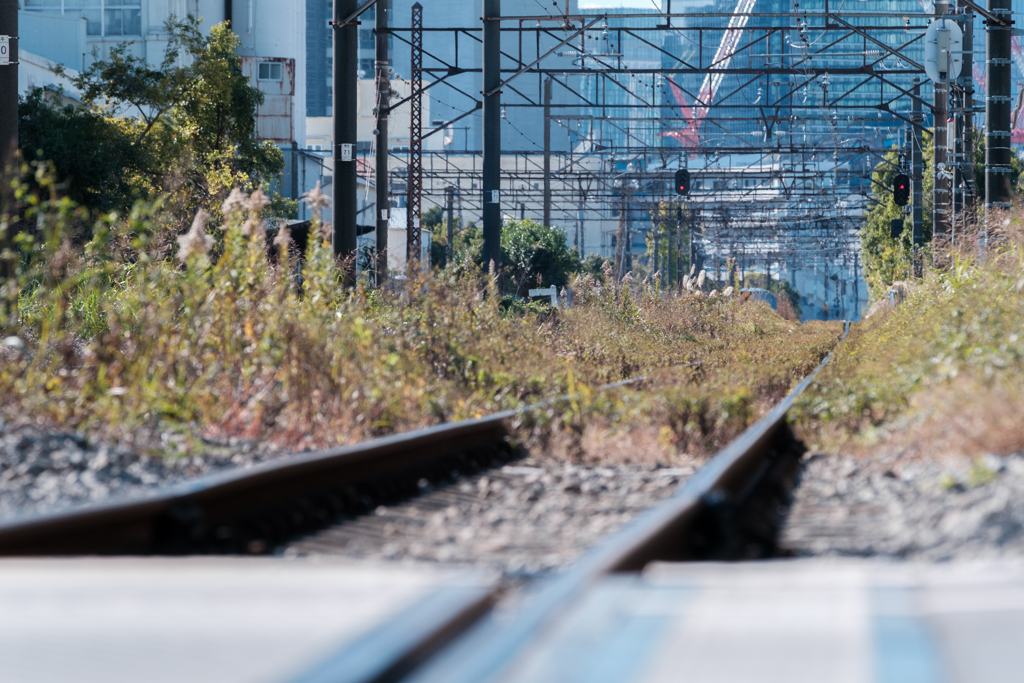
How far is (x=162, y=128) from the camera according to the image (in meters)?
34.8

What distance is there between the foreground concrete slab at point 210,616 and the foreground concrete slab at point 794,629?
0.44 metres

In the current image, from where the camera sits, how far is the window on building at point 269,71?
59.6 metres

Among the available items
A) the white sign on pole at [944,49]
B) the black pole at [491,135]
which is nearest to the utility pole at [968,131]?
the white sign on pole at [944,49]

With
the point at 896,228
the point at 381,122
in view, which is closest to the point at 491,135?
the point at 381,122

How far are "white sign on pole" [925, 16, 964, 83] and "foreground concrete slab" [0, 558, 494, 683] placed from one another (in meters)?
20.4

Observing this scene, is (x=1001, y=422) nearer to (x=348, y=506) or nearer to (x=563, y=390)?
(x=348, y=506)

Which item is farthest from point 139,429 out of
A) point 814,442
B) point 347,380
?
point 814,442

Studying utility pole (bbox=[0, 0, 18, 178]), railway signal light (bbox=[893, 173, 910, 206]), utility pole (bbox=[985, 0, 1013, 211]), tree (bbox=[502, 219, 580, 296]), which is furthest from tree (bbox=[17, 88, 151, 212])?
railway signal light (bbox=[893, 173, 910, 206])

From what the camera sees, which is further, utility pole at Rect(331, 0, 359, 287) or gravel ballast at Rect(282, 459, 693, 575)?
utility pole at Rect(331, 0, 359, 287)

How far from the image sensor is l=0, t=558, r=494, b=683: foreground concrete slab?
271cm

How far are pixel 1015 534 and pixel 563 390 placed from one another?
6.56 metres

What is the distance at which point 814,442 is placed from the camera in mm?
7551

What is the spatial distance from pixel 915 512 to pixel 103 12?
59.7 meters

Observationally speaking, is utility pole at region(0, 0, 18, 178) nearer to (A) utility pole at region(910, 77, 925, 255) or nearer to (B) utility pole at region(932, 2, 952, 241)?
(B) utility pole at region(932, 2, 952, 241)
